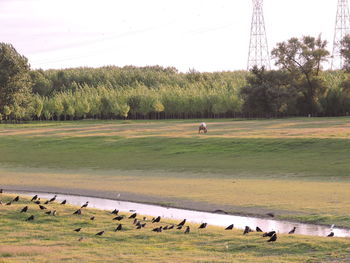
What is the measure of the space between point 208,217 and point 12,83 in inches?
3760

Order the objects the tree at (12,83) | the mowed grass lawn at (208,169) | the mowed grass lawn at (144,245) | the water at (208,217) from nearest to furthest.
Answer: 1. the mowed grass lawn at (144,245)
2. the water at (208,217)
3. the mowed grass lawn at (208,169)
4. the tree at (12,83)

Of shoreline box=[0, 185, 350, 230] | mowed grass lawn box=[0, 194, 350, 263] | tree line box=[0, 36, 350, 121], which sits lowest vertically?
shoreline box=[0, 185, 350, 230]

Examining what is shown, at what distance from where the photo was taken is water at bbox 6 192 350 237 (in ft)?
69.9

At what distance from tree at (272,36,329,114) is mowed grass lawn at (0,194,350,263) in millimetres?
85557

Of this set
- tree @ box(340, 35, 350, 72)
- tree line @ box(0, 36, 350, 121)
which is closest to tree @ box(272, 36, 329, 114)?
tree line @ box(0, 36, 350, 121)

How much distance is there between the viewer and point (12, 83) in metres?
115

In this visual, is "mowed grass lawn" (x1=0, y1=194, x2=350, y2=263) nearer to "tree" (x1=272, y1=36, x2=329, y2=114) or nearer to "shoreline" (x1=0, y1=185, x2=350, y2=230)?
"shoreline" (x1=0, y1=185, x2=350, y2=230)

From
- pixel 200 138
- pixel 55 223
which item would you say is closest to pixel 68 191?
pixel 55 223

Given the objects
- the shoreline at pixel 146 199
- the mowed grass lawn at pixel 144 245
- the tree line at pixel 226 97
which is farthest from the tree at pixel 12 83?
the mowed grass lawn at pixel 144 245

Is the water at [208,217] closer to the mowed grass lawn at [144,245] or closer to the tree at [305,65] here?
the mowed grass lawn at [144,245]

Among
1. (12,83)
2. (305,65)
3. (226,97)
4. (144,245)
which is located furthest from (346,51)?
(144,245)

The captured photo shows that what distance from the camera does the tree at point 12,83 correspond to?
11456 centimetres

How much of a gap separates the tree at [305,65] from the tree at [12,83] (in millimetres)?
43995

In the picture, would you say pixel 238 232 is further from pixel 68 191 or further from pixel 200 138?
pixel 200 138
